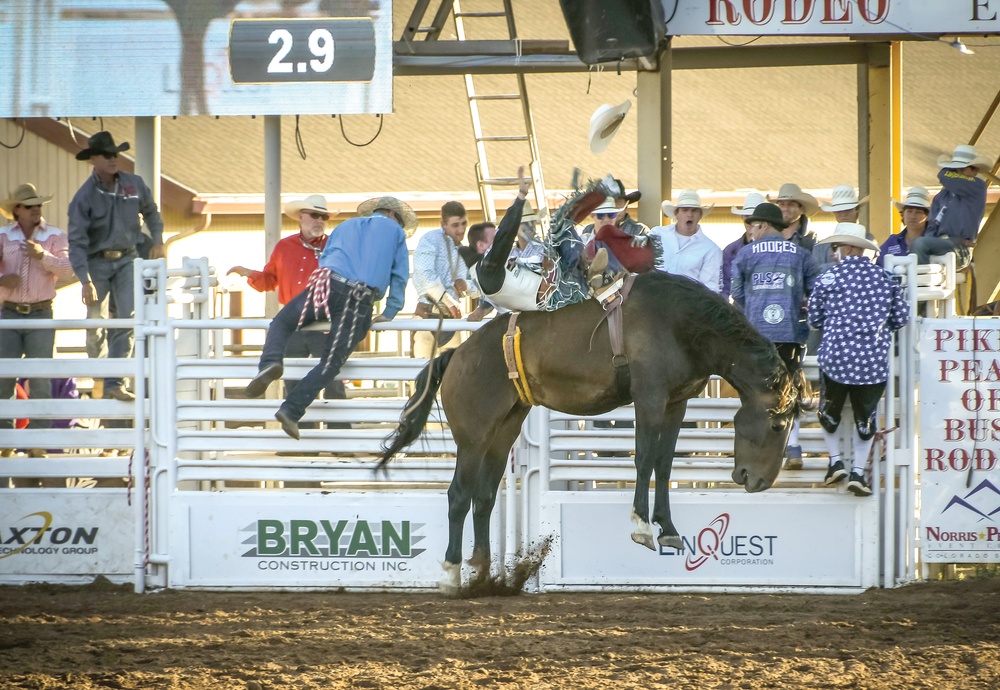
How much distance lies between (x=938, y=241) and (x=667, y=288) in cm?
275

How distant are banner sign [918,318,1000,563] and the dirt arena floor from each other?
26cm

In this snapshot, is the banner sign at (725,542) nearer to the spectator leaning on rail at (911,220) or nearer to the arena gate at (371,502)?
the arena gate at (371,502)

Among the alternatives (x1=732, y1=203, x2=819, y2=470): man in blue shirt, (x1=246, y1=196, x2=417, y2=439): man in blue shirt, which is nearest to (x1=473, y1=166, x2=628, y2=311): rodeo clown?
(x1=246, y1=196, x2=417, y2=439): man in blue shirt

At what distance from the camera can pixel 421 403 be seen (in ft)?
22.5

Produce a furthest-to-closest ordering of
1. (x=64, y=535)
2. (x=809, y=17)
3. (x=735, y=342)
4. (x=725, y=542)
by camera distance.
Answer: (x=809, y=17) < (x=64, y=535) < (x=725, y=542) < (x=735, y=342)

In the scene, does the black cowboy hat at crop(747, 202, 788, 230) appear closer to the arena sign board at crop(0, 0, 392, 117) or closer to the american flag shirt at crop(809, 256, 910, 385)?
the american flag shirt at crop(809, 256, 910, 385)

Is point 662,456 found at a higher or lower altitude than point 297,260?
lower

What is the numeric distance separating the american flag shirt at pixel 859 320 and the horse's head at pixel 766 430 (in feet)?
2.45

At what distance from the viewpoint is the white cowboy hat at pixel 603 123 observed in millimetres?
6895

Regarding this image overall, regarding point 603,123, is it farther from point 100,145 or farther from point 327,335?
point 100,145

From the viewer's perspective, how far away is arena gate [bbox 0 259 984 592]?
280 inches

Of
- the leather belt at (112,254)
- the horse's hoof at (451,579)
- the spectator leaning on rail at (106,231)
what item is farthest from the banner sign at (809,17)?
the horse's hoof at (451,579)

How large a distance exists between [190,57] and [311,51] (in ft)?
3.15

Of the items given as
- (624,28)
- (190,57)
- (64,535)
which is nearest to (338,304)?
(64,535)
